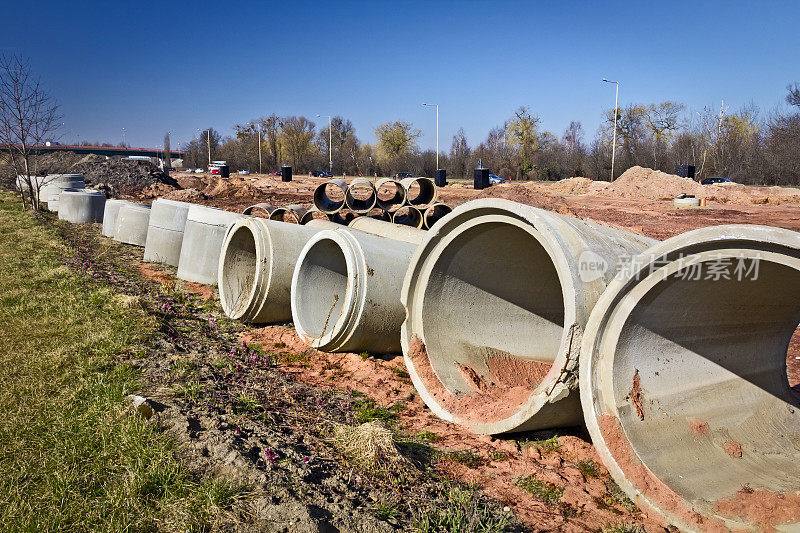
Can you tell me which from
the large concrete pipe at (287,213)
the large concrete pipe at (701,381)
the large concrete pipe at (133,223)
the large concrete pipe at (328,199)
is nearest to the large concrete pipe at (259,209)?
the large concrete pipe at (287,213)

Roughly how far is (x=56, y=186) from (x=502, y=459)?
2311 cm

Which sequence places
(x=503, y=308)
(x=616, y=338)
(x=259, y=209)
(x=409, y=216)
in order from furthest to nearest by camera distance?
(x=259, y=209), (x=409, y=216), (x=503, y=308), (x=616, y=338)

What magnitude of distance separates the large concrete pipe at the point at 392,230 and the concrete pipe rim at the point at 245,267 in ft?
6.29

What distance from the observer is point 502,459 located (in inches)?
157

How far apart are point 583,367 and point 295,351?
3.59 m

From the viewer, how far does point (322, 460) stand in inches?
143

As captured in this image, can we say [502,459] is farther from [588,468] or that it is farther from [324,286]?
[324,286]

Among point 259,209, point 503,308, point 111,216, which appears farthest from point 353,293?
point 111,216

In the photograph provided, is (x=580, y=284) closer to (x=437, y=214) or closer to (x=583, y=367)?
(x=583, y=367)

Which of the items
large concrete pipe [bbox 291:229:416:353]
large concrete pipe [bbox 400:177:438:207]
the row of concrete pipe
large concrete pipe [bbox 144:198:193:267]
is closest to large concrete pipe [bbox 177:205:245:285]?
large concrete pipe [bbox 144:198:193:267]

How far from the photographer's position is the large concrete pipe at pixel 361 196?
10914 mm

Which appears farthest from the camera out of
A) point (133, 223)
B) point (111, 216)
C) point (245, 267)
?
point (111, 216)

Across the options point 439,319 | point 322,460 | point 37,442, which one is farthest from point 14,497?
point 439,319

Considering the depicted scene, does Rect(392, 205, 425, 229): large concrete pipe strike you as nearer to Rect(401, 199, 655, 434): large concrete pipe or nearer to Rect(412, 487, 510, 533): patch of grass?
Rect(401, 199, 655, 434): large concrete pipe
